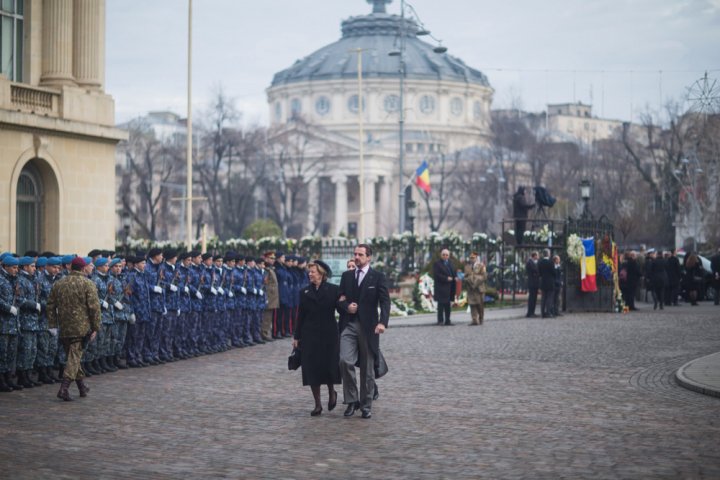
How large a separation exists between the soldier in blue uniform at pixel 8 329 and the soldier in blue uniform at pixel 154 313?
13.4 feet

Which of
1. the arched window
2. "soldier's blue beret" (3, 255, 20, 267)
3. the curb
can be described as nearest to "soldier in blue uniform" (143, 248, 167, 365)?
"soldier's blue beret" (3, 255, 20, 267)

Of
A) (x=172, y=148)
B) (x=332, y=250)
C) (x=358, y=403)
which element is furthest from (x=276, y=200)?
(x=358, y=403)

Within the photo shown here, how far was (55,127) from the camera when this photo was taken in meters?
28.0

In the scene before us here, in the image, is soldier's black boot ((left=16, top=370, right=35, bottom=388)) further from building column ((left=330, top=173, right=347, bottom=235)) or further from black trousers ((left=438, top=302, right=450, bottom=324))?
building column ((left=330, top=173, right=347, bottom=235))

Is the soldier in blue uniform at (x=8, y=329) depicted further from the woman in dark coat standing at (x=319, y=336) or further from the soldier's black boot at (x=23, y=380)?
the woman in dark coat standing at (x=319, y=336)

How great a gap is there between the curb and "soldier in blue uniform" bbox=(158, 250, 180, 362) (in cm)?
876

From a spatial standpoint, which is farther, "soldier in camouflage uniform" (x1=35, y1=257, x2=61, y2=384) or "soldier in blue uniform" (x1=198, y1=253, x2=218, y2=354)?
"soldier in blue uniform" (x1=198, y1=253, x2=218, y2=354)

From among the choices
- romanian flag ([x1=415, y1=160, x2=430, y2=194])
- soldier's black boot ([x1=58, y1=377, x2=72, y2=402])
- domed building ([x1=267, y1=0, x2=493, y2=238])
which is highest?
domed building ([x1=267, y1=0, x2=493, y2=238])

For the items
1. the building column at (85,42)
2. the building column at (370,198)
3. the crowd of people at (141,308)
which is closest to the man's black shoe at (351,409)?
the crowd of people at (141,308)

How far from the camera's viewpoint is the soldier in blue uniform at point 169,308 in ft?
73.1

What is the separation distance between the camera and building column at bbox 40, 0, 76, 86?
28.9 meters

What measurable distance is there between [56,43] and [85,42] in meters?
0.87

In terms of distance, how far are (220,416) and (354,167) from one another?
106310 mm

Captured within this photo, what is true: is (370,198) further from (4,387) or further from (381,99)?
(4,387)
